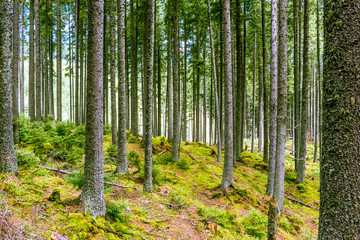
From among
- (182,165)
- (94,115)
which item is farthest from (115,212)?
(182,165)

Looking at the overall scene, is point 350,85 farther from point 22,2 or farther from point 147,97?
point 22,2

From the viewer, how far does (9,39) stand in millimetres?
4387

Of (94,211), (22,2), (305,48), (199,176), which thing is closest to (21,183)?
(94,211)

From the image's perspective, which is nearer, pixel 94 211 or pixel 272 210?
pixel 94 211

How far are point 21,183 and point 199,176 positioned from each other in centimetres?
735

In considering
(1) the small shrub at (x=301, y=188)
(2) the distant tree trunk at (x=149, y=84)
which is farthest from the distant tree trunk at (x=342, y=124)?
(1) the small shrub at (x=301, y=188)

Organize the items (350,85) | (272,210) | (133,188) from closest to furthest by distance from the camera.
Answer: (350,85) → (272,210) → (133,188)

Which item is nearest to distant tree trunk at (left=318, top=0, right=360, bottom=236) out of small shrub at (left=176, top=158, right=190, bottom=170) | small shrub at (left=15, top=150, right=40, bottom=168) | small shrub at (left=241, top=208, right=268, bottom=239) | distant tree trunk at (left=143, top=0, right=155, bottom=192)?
small shrub at (left=241, top=208, right=268, bottom=239)

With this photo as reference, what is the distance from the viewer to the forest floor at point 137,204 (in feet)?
11.5

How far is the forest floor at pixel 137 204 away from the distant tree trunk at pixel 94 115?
0.35 metres

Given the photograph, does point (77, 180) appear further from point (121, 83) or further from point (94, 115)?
point (121, 83)

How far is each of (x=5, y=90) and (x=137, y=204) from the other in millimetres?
4173

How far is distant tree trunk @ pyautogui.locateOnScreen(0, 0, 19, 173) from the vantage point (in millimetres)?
4262

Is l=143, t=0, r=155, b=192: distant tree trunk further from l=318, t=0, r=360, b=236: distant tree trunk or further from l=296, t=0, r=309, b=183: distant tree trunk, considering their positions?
l=296, t=0, r=309, b=183: distant tree trunk
